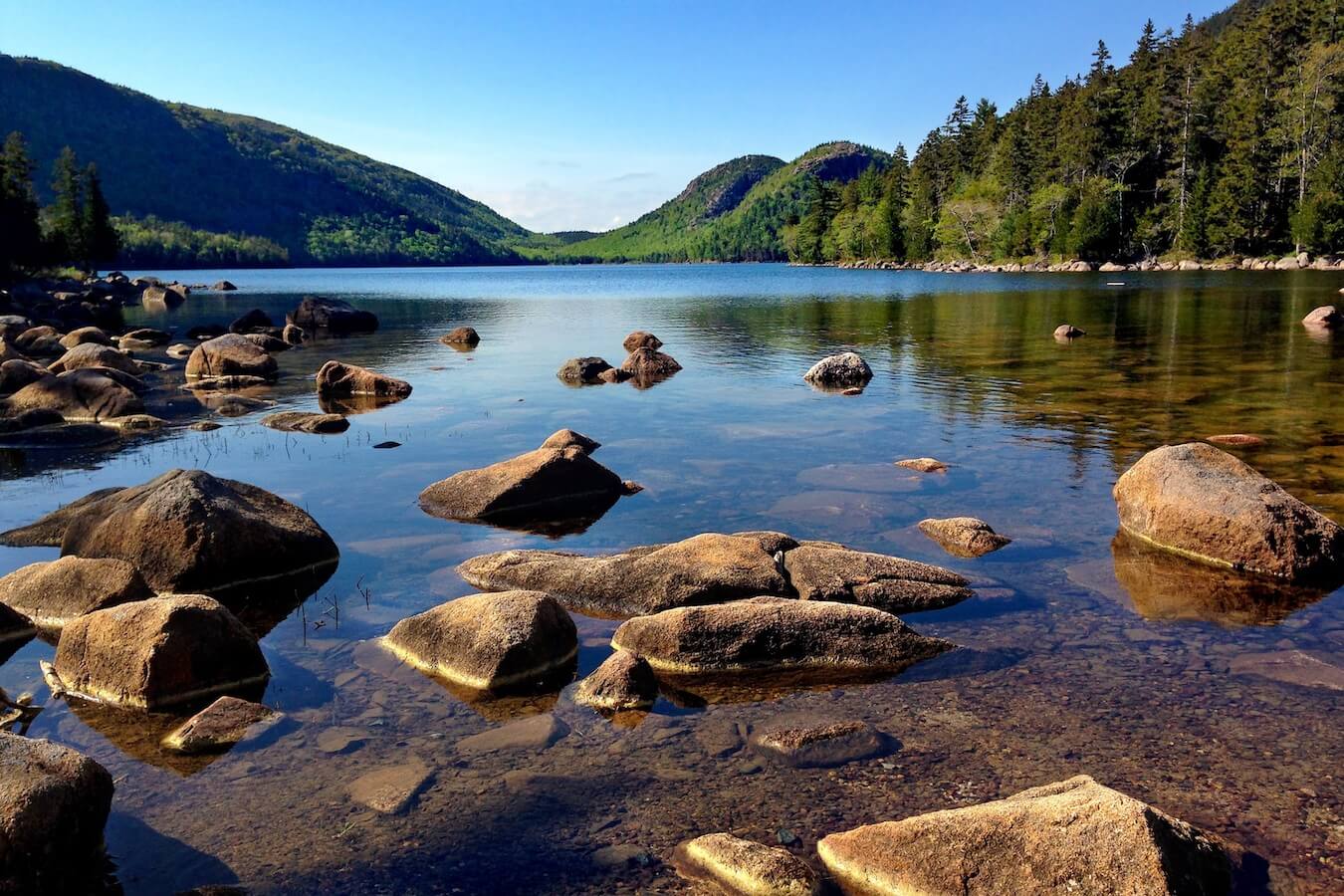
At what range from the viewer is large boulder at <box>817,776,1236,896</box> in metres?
5.45

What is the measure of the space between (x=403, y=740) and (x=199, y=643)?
2.58m

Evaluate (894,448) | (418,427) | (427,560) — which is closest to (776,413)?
(894,448)

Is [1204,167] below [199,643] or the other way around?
the other way around

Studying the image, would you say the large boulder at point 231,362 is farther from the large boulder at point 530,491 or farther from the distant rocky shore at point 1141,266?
the distant rocky shore at point 1141,266

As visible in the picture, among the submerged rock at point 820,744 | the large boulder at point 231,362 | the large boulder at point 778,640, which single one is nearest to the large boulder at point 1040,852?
the submerged rock at point 820,744

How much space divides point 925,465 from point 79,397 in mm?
22987

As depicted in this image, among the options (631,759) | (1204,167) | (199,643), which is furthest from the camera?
(1204,167)

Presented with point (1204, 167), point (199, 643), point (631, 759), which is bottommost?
point (631, 759)

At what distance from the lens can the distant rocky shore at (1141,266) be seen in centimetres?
9169

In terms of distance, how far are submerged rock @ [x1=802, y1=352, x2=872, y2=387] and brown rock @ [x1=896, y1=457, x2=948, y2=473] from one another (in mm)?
11776

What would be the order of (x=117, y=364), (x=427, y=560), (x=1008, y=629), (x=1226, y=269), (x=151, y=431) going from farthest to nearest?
(x=1226, y=269) → (x=117, y=364) → (x=151, y=431) → (x=427, y=560) → (x=1008, y=629)

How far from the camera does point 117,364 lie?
105ft

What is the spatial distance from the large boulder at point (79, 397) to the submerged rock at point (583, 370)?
13.3m

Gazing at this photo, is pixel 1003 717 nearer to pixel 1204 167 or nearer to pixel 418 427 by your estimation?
pixel 418 427
